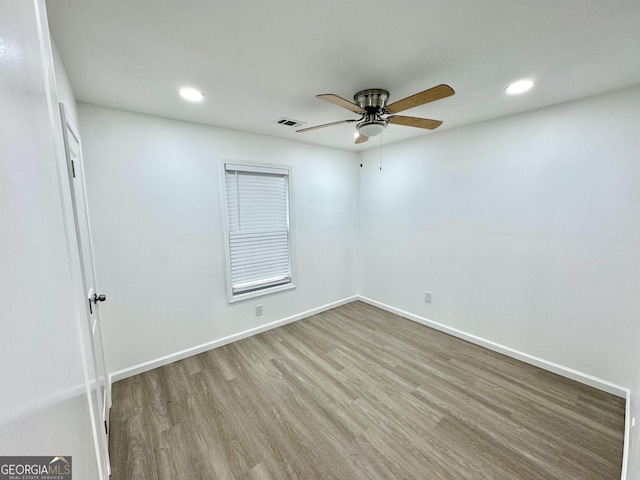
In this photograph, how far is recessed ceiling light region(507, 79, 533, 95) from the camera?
72.6 inches

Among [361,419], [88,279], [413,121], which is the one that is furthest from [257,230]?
[361,419]

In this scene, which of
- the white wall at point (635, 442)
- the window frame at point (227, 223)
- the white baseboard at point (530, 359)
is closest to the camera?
the white wall at point (635, 442)

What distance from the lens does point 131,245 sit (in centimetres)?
232

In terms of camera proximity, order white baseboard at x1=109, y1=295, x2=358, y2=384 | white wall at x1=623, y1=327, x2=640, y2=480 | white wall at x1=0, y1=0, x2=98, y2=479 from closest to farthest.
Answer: white wall at x1=0, y1=0, x2=98, y2=479, white wall at x1=623, y1=327, x2=640, y2=480, white baseboard at x1=109, y1=295, x2=358, y2=384

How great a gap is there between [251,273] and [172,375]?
128 cm

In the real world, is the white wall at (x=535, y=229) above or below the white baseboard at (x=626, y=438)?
above

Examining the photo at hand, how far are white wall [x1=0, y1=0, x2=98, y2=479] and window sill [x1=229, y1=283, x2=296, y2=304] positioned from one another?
220cm

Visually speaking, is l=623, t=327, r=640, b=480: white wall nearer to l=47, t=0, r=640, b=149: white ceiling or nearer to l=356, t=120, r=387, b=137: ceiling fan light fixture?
l=47, t=0, r=640, b=149: white ceiling

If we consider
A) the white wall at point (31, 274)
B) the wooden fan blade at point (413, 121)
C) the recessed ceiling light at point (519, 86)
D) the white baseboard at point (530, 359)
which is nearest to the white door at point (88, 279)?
the white wall at point (31, 274)

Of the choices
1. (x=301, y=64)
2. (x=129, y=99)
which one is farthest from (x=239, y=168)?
(x=301, y=64)

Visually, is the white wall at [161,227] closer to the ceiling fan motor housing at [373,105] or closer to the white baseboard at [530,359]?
the ceiling fan motor housing at [373,105]

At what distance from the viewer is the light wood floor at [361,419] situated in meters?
1.54

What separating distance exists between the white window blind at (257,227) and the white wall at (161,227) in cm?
15

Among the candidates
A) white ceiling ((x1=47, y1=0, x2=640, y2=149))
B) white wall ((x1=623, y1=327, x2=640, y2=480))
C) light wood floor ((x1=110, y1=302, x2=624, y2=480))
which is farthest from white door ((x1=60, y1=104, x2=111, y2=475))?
white wall ((x1=623, y1=327, x2=640, y2=480))
